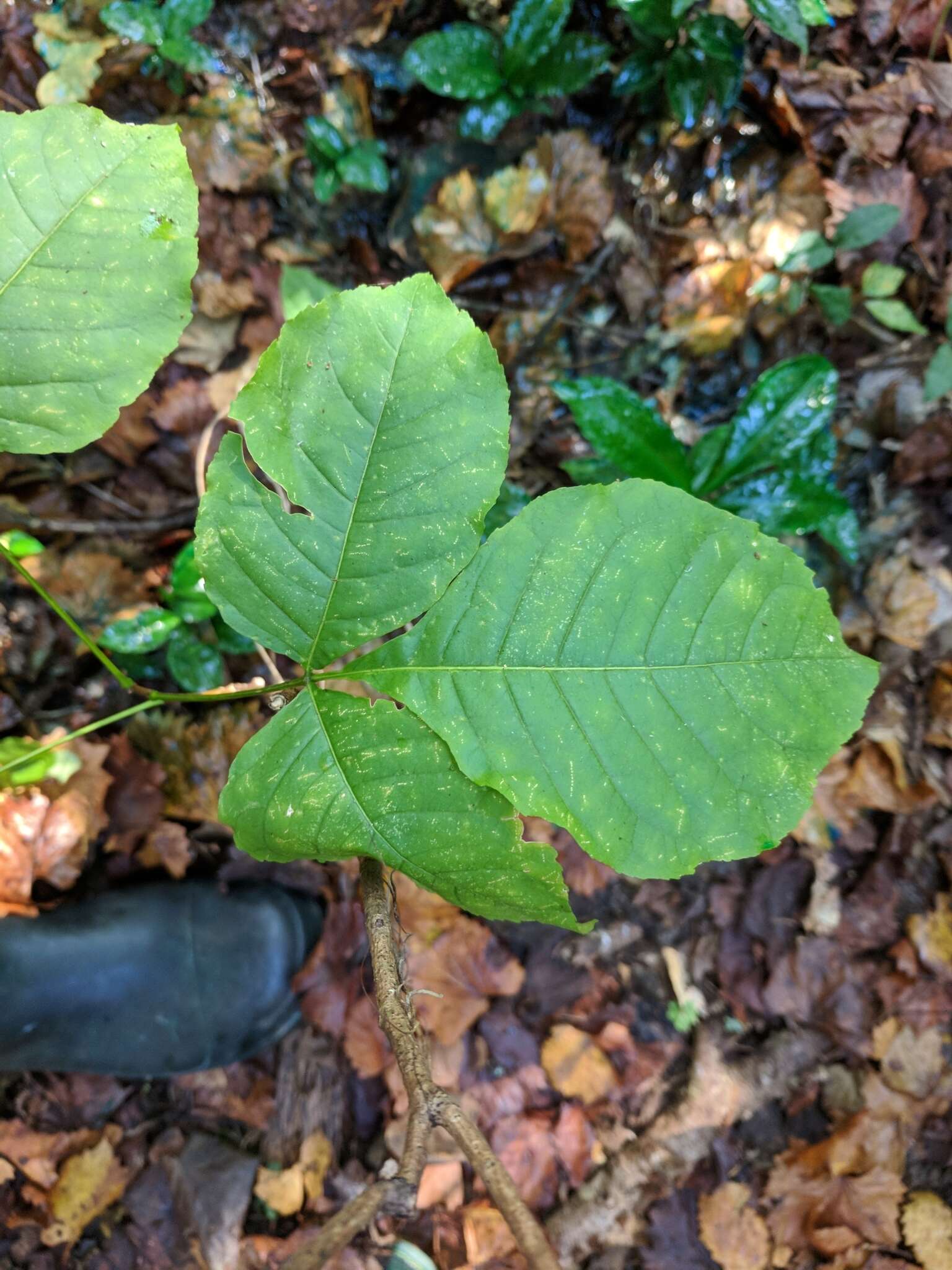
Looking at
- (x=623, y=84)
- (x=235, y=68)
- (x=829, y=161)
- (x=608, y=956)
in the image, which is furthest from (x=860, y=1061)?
(x=235, y=68)

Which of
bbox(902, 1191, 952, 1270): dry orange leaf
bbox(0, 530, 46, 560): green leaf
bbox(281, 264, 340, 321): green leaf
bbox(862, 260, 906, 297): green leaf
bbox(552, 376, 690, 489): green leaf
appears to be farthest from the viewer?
bbox(862, 260, 906, 297): green leaf

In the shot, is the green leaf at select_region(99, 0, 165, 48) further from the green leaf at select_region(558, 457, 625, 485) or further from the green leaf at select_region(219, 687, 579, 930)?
the green leaf at select_region(219, 687, 579, 930)

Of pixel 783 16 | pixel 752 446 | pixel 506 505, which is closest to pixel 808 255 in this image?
pixel 783 16

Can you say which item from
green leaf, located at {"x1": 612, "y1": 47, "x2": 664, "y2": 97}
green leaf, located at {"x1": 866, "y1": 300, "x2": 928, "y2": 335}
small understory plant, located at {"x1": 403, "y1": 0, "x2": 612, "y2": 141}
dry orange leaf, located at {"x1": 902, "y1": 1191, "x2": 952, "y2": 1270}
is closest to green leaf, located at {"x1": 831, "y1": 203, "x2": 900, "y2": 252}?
green leaf, located at {"x1": 866, "y1": 300, "x2": 928, "y2": 335}

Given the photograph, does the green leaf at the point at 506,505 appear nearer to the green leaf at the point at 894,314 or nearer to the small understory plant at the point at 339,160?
the small understory plant at the point at 339,160

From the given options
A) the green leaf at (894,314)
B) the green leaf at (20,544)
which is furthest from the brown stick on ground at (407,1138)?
the green leaf at (894,314)

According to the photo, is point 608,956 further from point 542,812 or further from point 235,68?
point 235,68
